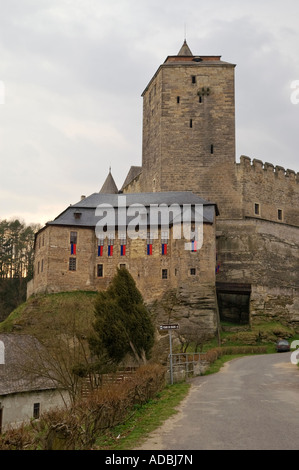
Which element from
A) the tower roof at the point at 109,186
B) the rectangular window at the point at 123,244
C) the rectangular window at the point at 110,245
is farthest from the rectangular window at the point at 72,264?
the tower roof at the point at 109,186

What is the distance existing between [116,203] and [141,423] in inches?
1549

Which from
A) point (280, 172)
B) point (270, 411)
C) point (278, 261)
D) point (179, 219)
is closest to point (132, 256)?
point (179, 219)

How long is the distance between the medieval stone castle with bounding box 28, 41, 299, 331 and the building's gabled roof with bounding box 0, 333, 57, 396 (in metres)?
11.8

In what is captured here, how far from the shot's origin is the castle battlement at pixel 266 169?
176 feet

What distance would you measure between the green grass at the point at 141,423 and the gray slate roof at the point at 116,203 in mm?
30601

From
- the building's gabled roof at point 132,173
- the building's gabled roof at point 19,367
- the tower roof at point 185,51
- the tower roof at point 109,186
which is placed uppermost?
the tower roof at point 185,51

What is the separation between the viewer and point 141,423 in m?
12.1

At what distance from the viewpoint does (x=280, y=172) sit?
56.4 meters

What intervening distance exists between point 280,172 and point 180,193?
12587 millimetres

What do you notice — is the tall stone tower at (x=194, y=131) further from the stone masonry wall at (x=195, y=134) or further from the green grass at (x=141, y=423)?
the green grass at (x=141, y=423)

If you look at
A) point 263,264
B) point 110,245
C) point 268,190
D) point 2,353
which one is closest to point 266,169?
point 268,190

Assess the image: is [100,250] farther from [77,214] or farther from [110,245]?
[77,214]

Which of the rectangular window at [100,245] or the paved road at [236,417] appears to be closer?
the paved road at [236,417]

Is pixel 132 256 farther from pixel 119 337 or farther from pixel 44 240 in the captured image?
pixel 119 337
